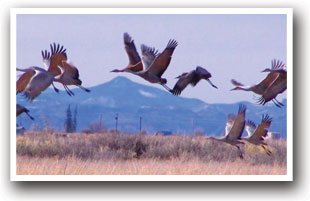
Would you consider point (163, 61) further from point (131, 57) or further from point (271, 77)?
point (271, 77)

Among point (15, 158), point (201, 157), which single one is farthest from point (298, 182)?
point (15, 158)

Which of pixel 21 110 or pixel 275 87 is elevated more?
pixel 275 87

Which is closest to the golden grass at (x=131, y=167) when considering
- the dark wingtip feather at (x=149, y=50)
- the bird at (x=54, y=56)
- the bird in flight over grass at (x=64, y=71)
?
the bird in flight over grass at (x=64, y=71)

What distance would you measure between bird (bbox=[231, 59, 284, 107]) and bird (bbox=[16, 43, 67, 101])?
2.07 m

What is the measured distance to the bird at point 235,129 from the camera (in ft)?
42.0

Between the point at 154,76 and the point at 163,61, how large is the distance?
0.69ft

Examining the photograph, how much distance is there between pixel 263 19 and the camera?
41.7 feet

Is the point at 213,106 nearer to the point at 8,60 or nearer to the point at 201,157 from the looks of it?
the point at 201,157

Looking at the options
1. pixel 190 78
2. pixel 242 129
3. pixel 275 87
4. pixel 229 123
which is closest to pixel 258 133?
pixel 242 129

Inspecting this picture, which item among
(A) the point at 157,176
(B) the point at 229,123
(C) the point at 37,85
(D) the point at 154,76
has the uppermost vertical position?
(D) the point at 154,76

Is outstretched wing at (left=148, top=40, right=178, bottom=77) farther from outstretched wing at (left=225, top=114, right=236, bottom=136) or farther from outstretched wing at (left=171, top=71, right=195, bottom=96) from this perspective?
outstretched wing at (left=225, top=114, right=236, bottom=136)

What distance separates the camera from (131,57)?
12.7 meters

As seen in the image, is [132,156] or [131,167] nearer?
[131,167]

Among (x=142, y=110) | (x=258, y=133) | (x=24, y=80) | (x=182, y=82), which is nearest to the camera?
(x=24, y=80)
